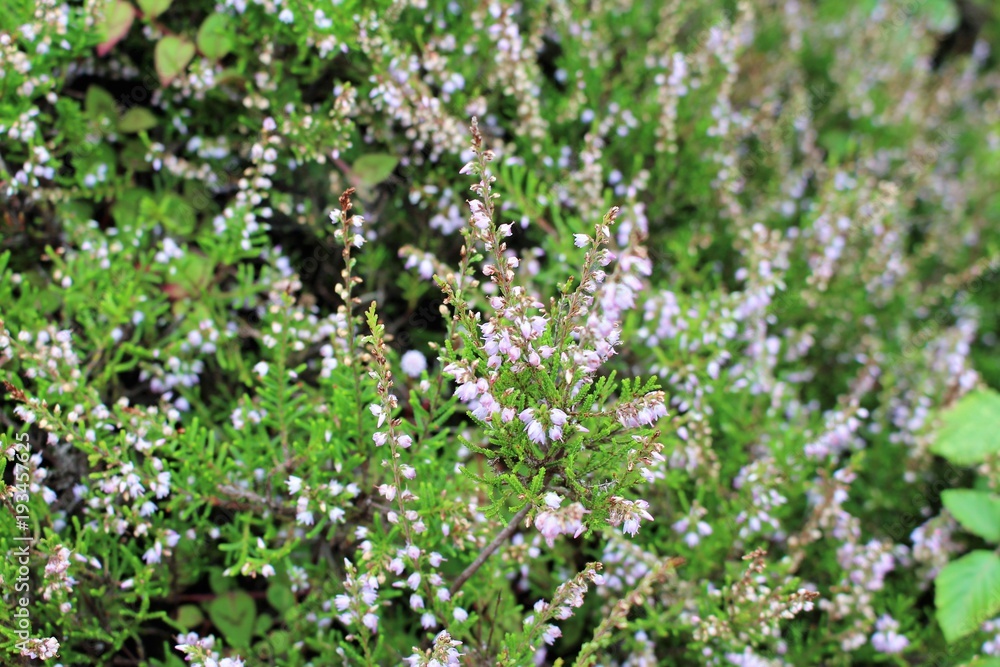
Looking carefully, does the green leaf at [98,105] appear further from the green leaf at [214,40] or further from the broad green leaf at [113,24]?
the green leaf at [214,40]

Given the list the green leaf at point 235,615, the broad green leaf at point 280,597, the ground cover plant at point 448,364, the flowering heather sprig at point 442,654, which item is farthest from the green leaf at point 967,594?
the green leaf at point 235,615

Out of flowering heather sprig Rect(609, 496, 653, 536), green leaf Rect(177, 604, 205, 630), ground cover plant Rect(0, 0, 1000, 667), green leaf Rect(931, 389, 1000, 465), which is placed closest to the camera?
flowering heather sprig Rect(609, 496, 653, 536)

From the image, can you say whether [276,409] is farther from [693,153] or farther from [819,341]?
A: [819,341]

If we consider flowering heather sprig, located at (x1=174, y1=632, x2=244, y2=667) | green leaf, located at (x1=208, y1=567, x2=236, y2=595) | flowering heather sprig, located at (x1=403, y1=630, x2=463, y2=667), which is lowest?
flowering heather sprig, located at (x1=403, y1=630, x2=463, y2=667)

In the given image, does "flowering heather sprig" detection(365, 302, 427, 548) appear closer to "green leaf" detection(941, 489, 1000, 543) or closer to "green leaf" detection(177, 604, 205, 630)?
"green leaf" detection(177, 604, 205, 630)

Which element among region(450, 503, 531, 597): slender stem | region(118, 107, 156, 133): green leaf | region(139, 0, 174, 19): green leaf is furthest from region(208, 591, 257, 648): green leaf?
region(139, 0, 174, 19): green leaf

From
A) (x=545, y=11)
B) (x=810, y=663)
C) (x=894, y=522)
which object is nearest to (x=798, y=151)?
(x=545, y=11)
